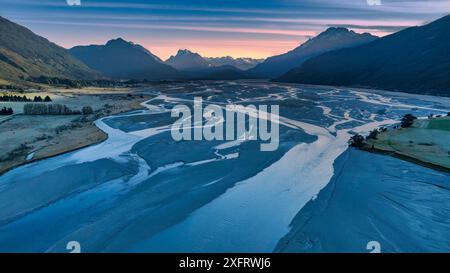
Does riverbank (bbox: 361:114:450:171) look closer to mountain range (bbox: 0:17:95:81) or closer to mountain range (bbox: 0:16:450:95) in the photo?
mountain range (bbox: 0:16:450:95)

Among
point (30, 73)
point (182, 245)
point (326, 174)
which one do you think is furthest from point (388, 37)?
point (182, 245)

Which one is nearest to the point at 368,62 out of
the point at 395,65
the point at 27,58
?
the point at 395,65

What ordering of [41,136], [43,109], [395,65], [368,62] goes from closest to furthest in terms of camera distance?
[41,136], [43,109], [395,65], [368,62]

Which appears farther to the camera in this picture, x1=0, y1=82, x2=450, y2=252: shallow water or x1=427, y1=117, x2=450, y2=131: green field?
x1=427, y1=117, x2=450, y2=131: green field

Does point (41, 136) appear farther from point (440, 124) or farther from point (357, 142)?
point (440, 124)

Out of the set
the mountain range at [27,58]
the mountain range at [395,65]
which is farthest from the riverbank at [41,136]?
the mountain range at [27,58]

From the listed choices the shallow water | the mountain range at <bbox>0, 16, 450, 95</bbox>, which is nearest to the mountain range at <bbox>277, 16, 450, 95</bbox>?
the mountain range at <bbox>0, 16, 450, 95</bbox>
